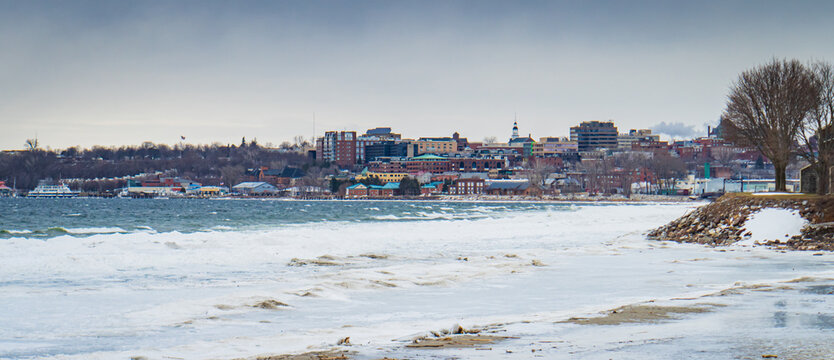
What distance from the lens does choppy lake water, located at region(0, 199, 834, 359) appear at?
29.5ft

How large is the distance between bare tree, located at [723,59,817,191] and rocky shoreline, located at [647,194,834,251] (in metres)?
8.12

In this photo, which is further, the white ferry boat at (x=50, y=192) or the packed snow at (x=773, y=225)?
the white ferry boat at (x=50, y=192)

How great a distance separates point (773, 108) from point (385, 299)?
33.1 meters

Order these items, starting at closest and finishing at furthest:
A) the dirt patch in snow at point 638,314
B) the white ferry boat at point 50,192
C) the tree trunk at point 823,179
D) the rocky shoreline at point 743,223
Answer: the dirt patch in snow at point 638,314 < the rocky shoreline at point 743,223 < the tree trunk at point 823,179 < the white ferry boat at point 50,192

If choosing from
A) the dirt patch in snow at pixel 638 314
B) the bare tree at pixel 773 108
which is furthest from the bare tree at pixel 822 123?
the dirt patch in snow at pixel 638 314

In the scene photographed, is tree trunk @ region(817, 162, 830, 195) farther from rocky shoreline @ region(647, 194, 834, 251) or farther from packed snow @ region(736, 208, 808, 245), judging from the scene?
packed snow @ region(736, 208, 808, 245)

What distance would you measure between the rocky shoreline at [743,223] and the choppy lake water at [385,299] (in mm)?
2104

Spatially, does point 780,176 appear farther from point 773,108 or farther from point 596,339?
point 596,339

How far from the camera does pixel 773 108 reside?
4019 centimetres

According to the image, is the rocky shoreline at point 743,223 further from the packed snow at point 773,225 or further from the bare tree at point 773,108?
the bare tree at point 773,108

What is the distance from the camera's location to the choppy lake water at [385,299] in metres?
8.99

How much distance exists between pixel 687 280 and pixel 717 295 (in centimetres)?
307

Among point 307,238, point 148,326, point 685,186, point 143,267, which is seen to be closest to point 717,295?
point 148,326

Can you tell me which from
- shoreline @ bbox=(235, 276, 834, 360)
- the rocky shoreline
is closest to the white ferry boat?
the rocky shoreline
